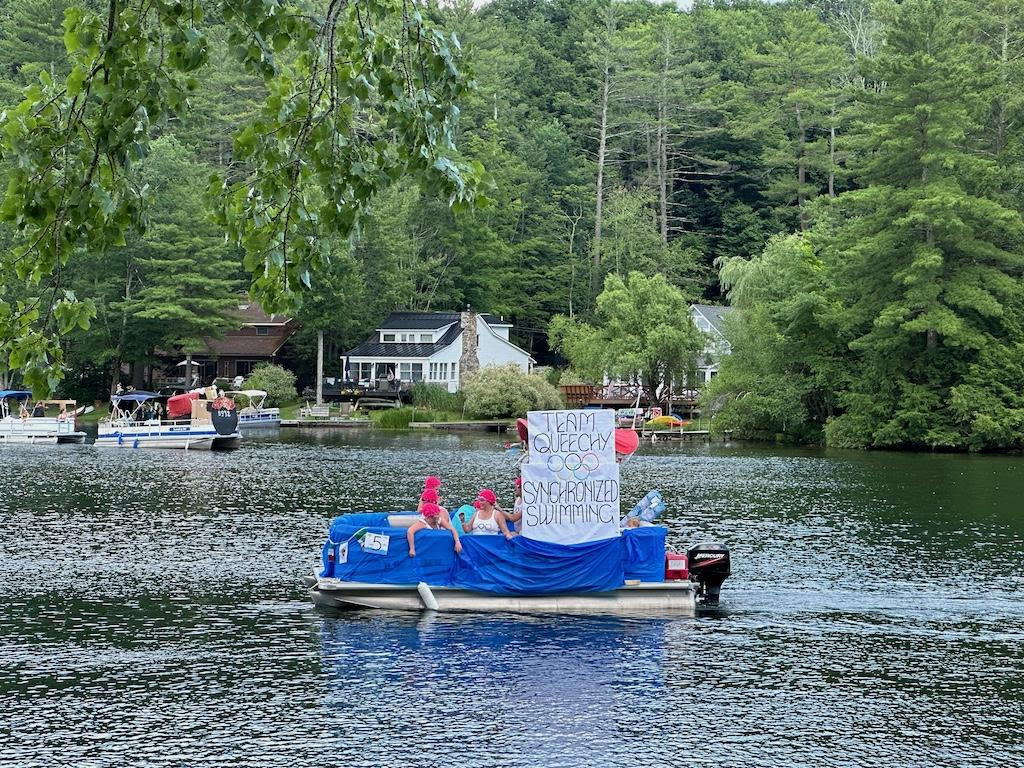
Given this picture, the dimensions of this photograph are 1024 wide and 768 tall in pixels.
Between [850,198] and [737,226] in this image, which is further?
[737,226]

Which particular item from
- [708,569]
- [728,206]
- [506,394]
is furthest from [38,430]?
[728,206]

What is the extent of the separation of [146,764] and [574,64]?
120 meters

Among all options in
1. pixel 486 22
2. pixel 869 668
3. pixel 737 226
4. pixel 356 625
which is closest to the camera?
pixel 869 668

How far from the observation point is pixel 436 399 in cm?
9269

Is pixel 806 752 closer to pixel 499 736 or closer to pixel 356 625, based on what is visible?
pixel 499 736

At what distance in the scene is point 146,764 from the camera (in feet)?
52.7

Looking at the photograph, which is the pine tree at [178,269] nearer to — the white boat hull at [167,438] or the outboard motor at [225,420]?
the white boat hull at [167,438]

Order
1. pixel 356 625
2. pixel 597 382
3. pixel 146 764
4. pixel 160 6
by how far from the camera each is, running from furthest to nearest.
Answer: pixel 597 382, pixel 356 625, pixel 146 764, pixel 160 6

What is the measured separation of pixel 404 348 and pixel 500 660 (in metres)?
76.9

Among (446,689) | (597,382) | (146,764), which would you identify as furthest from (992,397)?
(146,764)

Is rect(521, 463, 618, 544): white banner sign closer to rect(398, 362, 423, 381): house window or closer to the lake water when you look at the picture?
the lake water

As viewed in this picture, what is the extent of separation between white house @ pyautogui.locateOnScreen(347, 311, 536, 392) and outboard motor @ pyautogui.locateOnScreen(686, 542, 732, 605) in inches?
2775

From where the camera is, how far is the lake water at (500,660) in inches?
675

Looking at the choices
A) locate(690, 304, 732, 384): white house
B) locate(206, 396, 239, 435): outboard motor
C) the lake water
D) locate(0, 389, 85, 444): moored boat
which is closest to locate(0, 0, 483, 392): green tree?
the lake water
